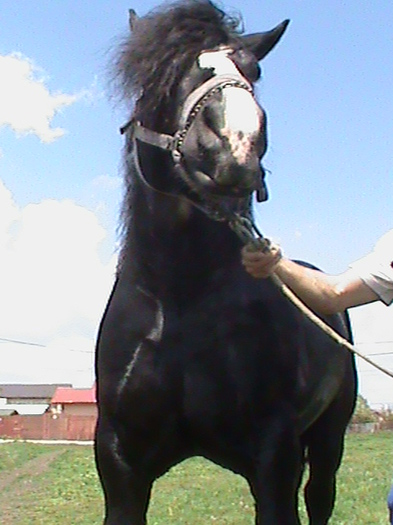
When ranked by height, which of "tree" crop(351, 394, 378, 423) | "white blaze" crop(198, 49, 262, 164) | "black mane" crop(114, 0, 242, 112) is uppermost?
"tree" crop(351, 394, 378, 423)

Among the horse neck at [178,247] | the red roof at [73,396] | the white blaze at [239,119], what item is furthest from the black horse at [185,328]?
the red roof at [73,396]

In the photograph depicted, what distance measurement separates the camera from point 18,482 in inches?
688

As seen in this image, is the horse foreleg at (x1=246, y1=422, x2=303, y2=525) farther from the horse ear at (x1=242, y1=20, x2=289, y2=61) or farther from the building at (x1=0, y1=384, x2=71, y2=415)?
the building at (x1=0, y1=384, x2=71, y2=415)

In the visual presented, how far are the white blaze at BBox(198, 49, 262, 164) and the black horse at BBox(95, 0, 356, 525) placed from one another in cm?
22

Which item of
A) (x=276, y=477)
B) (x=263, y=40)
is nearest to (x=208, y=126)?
(x=263, y=40)

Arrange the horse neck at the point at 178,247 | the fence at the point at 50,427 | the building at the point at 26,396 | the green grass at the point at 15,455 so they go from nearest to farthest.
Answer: the horse neck at the point at 178,247
the green grass at the point at 15,455
the fence at the point at 50,427
the building at the point at 26,396

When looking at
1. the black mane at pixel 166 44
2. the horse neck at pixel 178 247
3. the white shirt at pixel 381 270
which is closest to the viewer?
the white shirt at pixel 381 270

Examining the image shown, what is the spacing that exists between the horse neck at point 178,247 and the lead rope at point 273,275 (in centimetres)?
17

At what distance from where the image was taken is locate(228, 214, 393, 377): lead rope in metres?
3.28

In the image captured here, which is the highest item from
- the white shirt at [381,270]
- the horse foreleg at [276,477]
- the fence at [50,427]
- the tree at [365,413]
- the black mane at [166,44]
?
the tree at [365,413]

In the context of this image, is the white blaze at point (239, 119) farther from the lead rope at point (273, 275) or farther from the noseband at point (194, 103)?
the lead rope at point (273, 275)

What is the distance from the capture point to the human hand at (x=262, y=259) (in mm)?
3264

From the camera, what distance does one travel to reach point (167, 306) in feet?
12.4

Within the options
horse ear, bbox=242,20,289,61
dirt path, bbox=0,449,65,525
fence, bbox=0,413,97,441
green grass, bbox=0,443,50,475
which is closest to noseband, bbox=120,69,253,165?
horse ear, bbox=242,20,289,61
